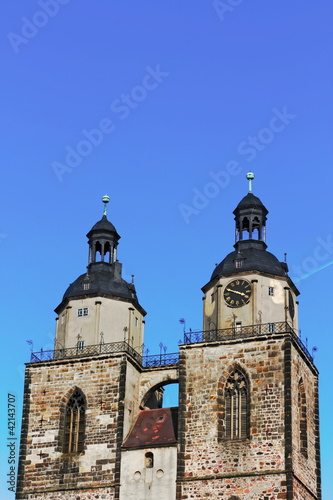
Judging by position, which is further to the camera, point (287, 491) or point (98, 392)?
point (98, 392)

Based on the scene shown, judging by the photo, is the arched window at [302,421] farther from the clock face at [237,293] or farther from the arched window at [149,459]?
the arched window at [149,459]

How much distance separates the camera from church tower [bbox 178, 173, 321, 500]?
194 feet

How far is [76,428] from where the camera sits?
63.7m

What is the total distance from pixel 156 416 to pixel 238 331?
249 inches

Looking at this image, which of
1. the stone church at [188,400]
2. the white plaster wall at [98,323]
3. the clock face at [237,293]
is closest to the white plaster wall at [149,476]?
the stone church at [188,400]

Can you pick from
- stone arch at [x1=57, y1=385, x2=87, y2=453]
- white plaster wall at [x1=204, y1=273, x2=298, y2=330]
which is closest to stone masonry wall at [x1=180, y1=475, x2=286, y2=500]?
stone arch at [x1=57, y1=385, x2=87, y2=453]

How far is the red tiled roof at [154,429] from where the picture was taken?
62.1 m

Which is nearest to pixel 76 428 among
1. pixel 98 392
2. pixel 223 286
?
pixel 98 392

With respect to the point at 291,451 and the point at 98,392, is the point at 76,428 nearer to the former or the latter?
the point at 98,392

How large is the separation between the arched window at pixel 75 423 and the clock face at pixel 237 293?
30.2ft

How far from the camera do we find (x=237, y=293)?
2525 inches

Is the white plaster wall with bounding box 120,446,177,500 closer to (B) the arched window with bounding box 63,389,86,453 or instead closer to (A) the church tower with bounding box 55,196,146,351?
(B) the arched window with bounding box 63,389,86,453

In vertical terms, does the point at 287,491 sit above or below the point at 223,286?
below

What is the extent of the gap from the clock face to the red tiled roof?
20.9 feet
